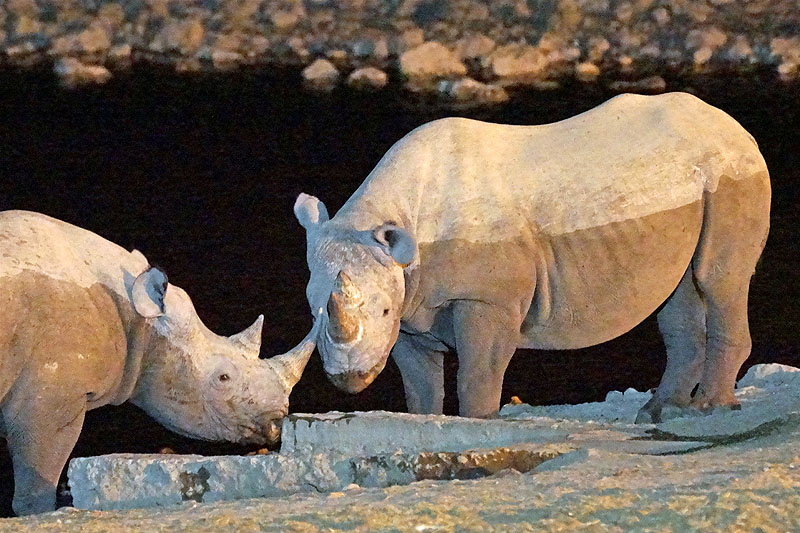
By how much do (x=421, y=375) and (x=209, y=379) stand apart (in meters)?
1.24

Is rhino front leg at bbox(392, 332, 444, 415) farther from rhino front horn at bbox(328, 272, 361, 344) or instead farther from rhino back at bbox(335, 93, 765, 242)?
rhino front horn at bbox(328, 272, 361, 344)

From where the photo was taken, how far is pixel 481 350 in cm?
796

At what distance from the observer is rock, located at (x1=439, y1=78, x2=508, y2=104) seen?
934 inches

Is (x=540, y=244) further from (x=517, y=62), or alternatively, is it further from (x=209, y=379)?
(x=517, y=62)

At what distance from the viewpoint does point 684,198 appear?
8227mm

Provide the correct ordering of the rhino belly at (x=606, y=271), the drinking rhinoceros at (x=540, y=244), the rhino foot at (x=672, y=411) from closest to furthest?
the drinking rhinoceros at (x=540, y=244) → the rhino belly at (x=606, y=271) → the rhino foot at (x=672, y=411)

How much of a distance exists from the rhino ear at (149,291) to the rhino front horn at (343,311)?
77cm

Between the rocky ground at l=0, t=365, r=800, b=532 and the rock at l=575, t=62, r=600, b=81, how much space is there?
62.7 feet

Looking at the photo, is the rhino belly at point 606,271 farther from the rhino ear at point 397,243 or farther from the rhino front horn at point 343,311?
the rhino front horn at point 343,311

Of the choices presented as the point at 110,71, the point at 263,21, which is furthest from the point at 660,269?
the point at 263,21

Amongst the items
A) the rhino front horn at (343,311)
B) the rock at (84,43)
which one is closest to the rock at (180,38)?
the rock at (84,43)

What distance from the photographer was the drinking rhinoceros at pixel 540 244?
7.83 m

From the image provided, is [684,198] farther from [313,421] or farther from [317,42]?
[317,42]

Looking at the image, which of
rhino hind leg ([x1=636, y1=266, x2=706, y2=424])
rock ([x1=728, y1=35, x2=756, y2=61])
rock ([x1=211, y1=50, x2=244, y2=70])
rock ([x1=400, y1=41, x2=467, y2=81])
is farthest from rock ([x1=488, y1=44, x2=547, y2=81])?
rhino hind leg ([x1=636, y1=266, x2=706, y2=424])
